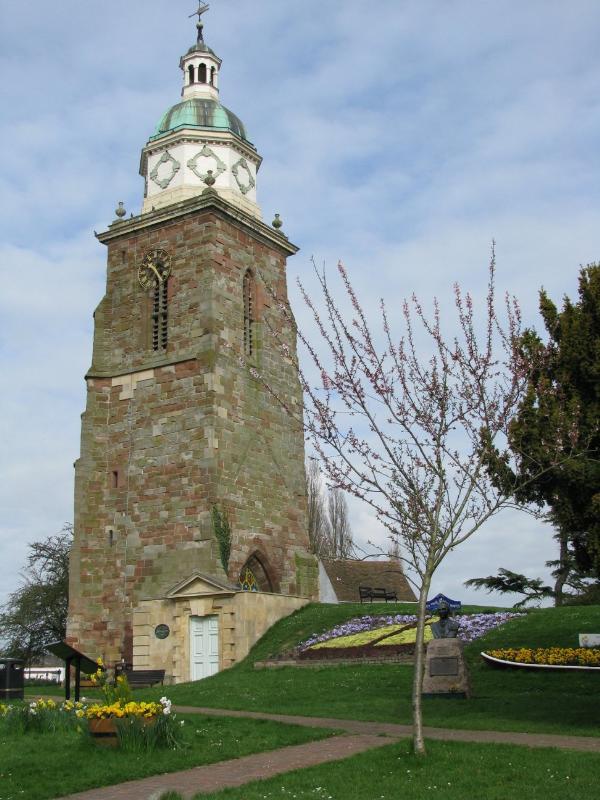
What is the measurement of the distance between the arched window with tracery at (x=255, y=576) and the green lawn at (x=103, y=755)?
15.0 meters

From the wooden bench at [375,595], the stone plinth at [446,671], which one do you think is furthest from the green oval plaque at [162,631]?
the stone plinth at [446,671]

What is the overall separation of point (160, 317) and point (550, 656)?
58.4 ft

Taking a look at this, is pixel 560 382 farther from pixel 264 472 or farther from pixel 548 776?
pixel 264 472

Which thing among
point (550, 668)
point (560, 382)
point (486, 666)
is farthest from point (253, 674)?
point (560, 382)

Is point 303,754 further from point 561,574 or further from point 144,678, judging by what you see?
point 561,574

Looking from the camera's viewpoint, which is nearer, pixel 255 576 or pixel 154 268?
pixel 255 576

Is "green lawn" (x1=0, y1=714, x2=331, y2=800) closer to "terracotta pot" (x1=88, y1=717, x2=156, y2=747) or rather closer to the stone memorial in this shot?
"terracotta pot" (x1=88, y1=717, x2=156, y2=747)

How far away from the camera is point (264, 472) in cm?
3058

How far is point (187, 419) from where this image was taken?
29234 mm

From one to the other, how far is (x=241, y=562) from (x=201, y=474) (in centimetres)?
297

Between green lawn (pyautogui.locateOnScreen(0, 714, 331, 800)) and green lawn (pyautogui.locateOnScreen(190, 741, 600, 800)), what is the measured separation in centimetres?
163

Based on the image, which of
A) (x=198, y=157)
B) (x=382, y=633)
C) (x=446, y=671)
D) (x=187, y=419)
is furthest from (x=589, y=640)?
(x=198, y=157)

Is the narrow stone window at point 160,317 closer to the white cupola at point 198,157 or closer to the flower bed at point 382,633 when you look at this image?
the white cupola at point 198,157

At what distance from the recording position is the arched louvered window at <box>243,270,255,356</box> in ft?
104
